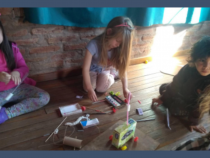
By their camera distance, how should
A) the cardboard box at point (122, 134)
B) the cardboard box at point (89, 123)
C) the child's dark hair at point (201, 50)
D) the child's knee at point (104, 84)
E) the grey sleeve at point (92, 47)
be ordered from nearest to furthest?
the cardboard box at point (122, 134) < the child's dark hair at point (201, 50) < the cardboard box at point (89, 123) < the grey sleeve at point (92, 47) < the child's knee at point (104, 84)

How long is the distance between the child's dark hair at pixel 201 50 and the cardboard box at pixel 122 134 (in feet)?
1.83

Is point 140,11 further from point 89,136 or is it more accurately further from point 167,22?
point 89,136

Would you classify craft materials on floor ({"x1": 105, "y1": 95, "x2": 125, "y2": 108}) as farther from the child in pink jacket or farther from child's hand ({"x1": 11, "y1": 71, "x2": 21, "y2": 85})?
child's hand ({"x1": 11, "y1": 71, "x2": 21, "y2": 85})

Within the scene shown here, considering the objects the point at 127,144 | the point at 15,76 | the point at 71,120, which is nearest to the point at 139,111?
the point at 127,144

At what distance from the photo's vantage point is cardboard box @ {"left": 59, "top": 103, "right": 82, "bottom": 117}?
1.25 meters

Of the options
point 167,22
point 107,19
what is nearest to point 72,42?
point 107,19

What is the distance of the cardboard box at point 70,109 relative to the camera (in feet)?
4.09

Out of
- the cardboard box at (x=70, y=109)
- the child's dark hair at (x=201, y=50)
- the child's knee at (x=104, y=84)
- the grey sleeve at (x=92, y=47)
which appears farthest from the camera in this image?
the child's knee at (x=104, y=84)

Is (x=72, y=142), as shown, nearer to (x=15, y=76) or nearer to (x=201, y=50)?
(x=15, y=76)

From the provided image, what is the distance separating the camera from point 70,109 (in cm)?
130

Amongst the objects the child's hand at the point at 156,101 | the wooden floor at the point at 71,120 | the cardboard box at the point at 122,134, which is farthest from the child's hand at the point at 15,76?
the child's hand at the point at 156,101

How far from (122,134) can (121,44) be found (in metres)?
0.62

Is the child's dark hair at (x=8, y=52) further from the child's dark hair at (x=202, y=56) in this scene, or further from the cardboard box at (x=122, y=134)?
the child's dark hair at (x=202, y=56)

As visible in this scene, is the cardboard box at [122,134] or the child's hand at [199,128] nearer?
the cardboard box at [122,134]
